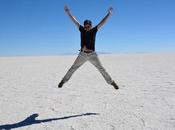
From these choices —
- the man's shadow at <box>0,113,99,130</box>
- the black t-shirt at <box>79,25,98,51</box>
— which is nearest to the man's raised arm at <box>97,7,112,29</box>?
the black t-shirt at <box>79,25,98,51</box>

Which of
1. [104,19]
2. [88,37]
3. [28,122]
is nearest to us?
[28,122]

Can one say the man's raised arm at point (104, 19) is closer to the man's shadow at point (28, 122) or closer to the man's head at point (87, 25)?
the man's head at point (87, 25)

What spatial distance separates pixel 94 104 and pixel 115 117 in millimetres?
1214

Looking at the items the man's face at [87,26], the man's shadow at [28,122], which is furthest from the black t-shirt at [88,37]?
the man's shadow at [28,122]

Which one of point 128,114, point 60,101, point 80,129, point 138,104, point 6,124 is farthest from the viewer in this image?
point 60,101

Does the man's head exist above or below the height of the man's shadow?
above

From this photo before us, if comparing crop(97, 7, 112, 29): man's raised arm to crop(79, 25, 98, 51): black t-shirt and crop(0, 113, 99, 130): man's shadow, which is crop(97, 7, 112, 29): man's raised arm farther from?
crop(0, 113, 99, 130): man's shadow

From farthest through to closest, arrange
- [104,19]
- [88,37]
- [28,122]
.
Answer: [104,19] < [88,37] < [28,122]

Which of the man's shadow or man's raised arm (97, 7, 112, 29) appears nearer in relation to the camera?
the man's shadow

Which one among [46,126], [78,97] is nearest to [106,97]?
[78,97]

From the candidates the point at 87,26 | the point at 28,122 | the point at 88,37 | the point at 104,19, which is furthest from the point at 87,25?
the point at 28,122

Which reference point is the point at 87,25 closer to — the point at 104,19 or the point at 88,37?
the point at 88,37

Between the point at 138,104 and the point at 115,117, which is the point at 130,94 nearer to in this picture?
the point at 138,104

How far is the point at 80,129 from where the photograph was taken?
4438mm
